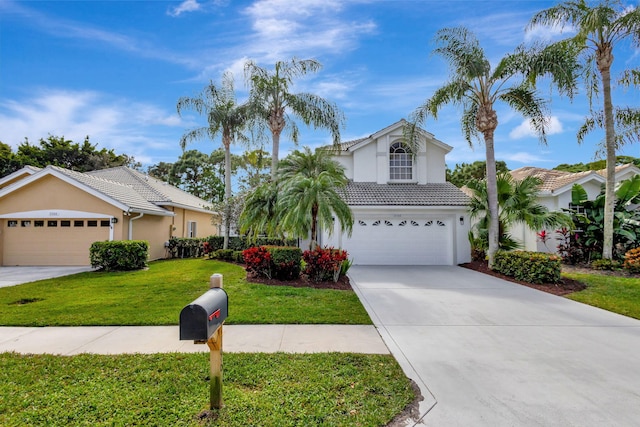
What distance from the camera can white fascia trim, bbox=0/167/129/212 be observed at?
13.6 meters

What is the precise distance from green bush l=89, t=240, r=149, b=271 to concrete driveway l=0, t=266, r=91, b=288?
2.81ft

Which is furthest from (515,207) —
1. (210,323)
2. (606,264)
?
(210,323)

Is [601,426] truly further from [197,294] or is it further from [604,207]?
[604,207]

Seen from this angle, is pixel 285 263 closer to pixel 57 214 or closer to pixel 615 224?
pixel 57 214

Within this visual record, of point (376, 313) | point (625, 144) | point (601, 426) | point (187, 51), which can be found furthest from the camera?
point (625, 144)

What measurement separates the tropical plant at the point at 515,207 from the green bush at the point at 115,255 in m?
14.0

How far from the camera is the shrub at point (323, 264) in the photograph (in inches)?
376

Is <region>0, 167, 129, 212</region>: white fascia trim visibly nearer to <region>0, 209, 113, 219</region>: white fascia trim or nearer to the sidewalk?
<region>0, 209, 113, 219</region>: white fascia trim

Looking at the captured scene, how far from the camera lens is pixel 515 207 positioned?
1210 cm

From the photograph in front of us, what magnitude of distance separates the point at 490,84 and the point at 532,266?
6768mm

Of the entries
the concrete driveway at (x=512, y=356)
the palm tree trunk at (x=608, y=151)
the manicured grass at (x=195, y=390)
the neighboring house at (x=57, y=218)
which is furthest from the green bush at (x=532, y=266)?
the neighboring house at (x=57, y=218)

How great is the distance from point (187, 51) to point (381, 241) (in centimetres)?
1062

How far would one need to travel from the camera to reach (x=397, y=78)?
12250 mm

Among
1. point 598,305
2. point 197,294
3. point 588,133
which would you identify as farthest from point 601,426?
point 588,133
